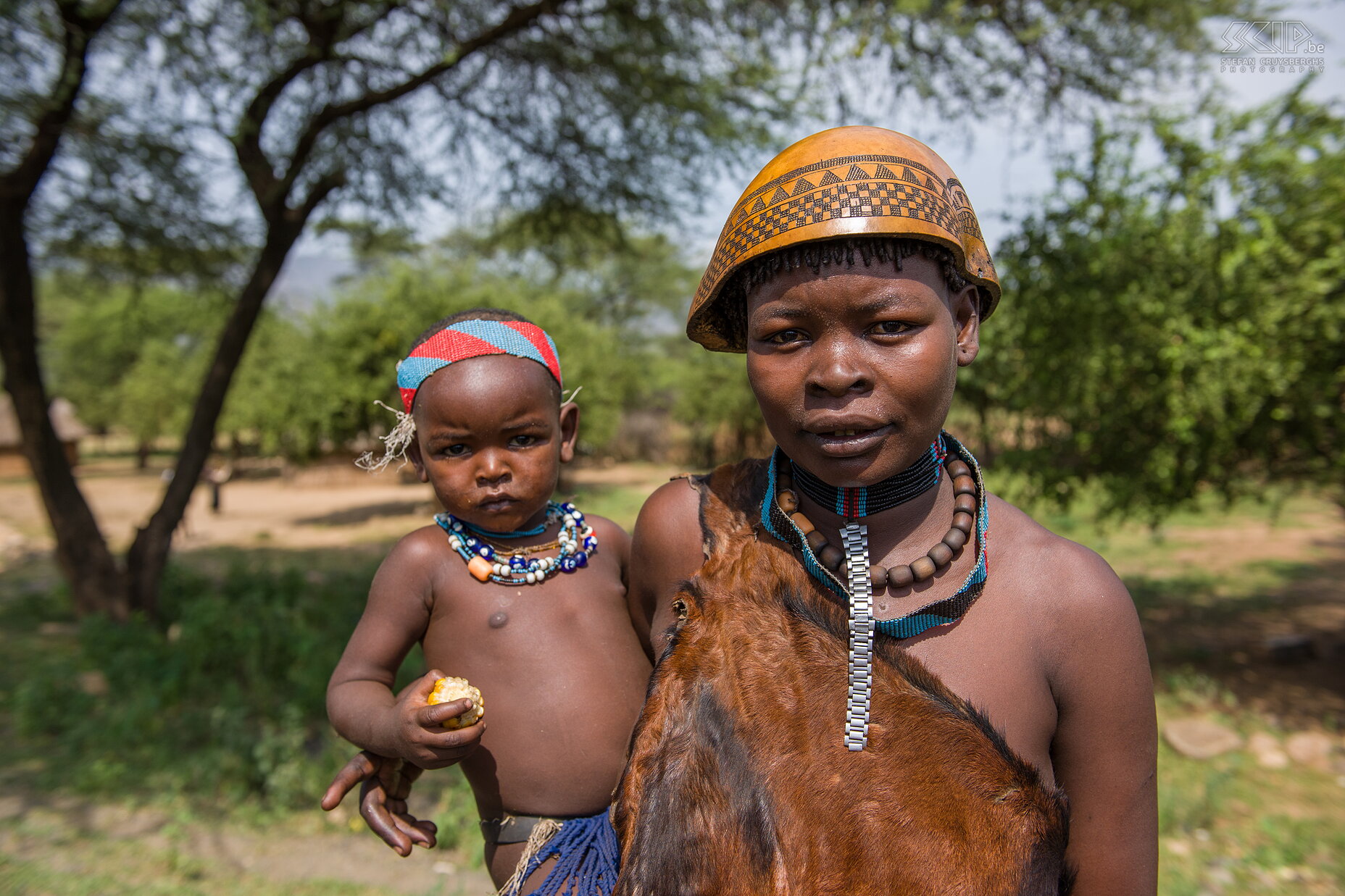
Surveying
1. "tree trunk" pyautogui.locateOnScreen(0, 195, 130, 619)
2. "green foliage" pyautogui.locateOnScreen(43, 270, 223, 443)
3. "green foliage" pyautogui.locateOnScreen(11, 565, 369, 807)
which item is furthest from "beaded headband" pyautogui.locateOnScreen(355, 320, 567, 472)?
"green foliage" pyautogui.locateOnScreen(43, 270, 223, 443)

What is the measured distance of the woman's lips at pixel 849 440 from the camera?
1.21 m

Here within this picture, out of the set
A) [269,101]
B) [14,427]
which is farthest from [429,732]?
[14,427]

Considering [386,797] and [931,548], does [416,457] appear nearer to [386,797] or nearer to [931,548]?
[386,797]

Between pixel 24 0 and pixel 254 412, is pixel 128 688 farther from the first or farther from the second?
pixel 254 412

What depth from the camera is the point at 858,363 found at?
117cm

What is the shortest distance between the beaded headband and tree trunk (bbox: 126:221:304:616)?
6.44 m

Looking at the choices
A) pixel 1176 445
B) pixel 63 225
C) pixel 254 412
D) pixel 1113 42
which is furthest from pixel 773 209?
pixel 254 412

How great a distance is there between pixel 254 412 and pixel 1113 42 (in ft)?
78.1

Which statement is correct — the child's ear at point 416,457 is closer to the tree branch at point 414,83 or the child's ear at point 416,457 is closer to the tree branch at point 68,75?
the tree branch at point 414,83

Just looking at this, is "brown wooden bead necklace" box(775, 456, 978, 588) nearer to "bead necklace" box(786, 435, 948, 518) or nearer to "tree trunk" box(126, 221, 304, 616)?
"bead necklace" box(786, 435, 948, 518)

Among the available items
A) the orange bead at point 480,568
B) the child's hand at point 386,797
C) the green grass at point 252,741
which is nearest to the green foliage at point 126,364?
the green grass at point 252,741

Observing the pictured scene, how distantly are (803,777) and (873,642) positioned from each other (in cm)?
23

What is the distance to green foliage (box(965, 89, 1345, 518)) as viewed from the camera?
201 inches

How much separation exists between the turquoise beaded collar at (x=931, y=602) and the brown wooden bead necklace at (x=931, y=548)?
0.01 metres
